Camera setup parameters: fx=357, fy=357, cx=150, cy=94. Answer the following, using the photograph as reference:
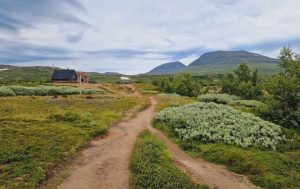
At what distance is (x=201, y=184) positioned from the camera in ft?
64.4

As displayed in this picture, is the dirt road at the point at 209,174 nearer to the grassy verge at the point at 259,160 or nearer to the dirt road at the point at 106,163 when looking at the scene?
the grassy verge at the point at 259,160

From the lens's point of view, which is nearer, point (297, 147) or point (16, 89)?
point (297, 147)

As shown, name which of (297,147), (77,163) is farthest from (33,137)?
(297,147)

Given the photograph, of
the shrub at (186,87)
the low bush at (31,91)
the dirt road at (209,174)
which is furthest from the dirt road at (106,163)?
the shrub at (186,87)

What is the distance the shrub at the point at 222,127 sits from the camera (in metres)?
28.8

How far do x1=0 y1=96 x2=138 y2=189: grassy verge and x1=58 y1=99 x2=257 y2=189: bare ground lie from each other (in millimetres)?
1296

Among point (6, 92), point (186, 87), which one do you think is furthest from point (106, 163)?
point (186, 87)

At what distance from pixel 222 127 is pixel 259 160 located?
24.4ft

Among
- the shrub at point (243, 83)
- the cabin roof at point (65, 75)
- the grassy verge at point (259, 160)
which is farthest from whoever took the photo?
the cabin roof at point (65, 75)

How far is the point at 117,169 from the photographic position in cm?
2105

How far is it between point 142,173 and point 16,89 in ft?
182

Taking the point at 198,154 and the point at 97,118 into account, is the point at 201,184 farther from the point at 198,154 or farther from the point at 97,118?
the point at 97,118

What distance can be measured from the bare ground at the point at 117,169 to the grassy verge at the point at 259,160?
0.80 metres

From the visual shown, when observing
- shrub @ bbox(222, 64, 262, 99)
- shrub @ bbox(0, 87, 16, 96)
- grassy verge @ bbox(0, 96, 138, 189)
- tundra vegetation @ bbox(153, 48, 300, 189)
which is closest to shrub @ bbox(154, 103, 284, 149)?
tundra vegetation @ bbox(153, 48, 300, 189)
